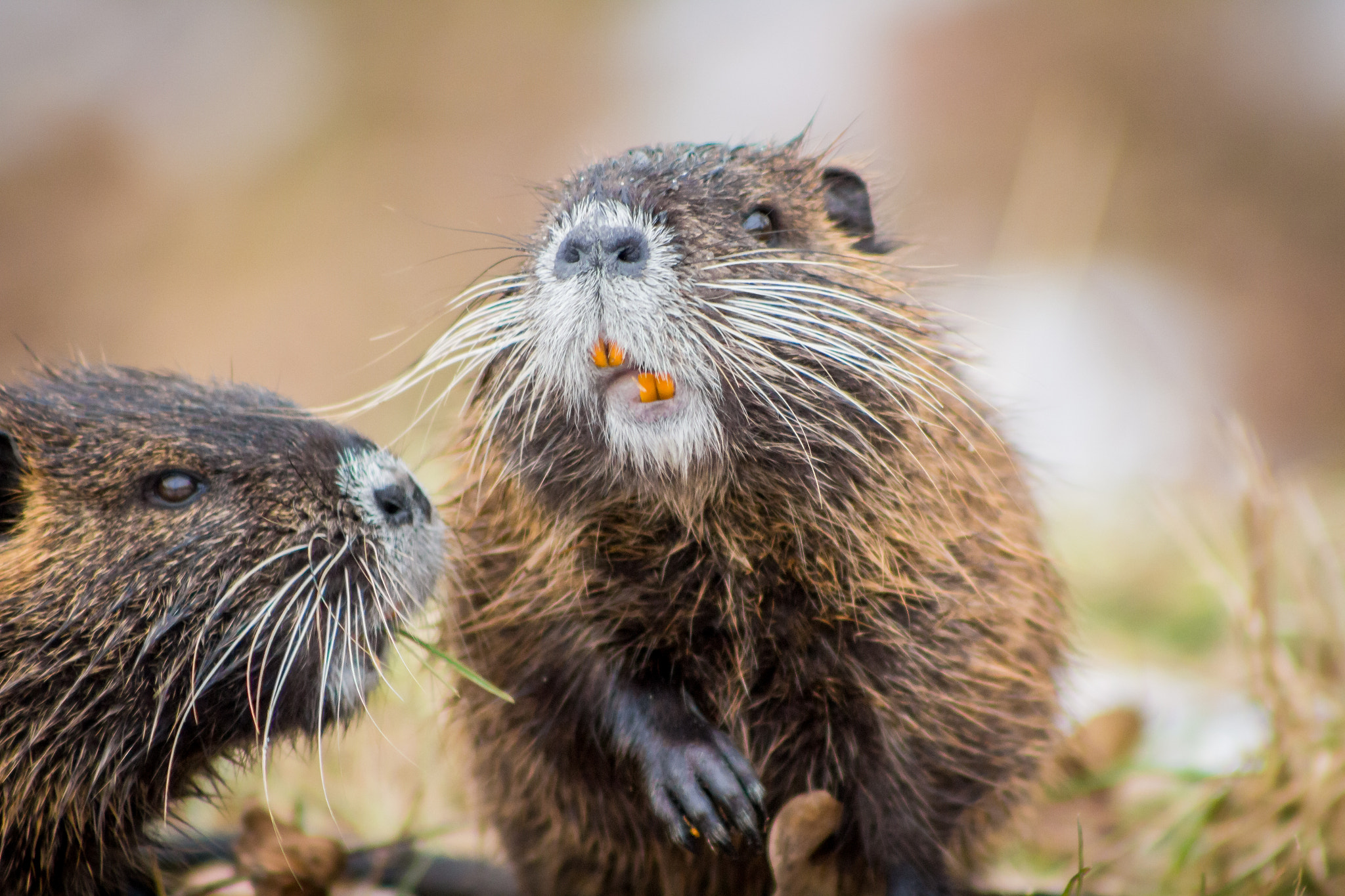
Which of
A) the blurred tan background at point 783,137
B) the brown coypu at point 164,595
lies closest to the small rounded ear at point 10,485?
the brown coypu at point 164,595

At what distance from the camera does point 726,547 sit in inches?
93.7

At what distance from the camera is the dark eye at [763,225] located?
2.48 m

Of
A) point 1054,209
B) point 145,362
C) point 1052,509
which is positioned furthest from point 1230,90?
point 145,362

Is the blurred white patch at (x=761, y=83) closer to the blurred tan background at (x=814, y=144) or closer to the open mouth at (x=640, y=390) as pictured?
the blurred tan background at (x=814, y=144)

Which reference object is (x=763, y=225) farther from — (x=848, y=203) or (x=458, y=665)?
(x=458, y=665)

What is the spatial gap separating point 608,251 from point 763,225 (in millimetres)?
498

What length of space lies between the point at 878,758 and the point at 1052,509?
4161mm

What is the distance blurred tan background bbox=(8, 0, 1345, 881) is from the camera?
7.95 metres

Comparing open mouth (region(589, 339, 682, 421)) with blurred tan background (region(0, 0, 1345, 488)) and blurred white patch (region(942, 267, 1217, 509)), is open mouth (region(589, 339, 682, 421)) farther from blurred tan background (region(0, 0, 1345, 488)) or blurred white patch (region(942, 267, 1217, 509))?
blurred tan background (region(0, 0, 1345, 488))

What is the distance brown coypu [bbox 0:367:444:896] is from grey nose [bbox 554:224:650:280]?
58cm

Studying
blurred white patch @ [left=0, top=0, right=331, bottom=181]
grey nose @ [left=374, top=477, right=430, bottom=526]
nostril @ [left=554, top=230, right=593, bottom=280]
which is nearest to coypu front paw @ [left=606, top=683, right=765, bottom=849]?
grey nose @ [left=374, top=477, right=430, bottom=526]

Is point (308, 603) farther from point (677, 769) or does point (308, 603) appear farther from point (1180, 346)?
point (1180, 346)

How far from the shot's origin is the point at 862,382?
7.78 ft

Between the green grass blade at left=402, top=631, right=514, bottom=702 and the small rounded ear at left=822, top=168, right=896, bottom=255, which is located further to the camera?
the small rounded ear at left=822, top=168, right=896, bottom=255
